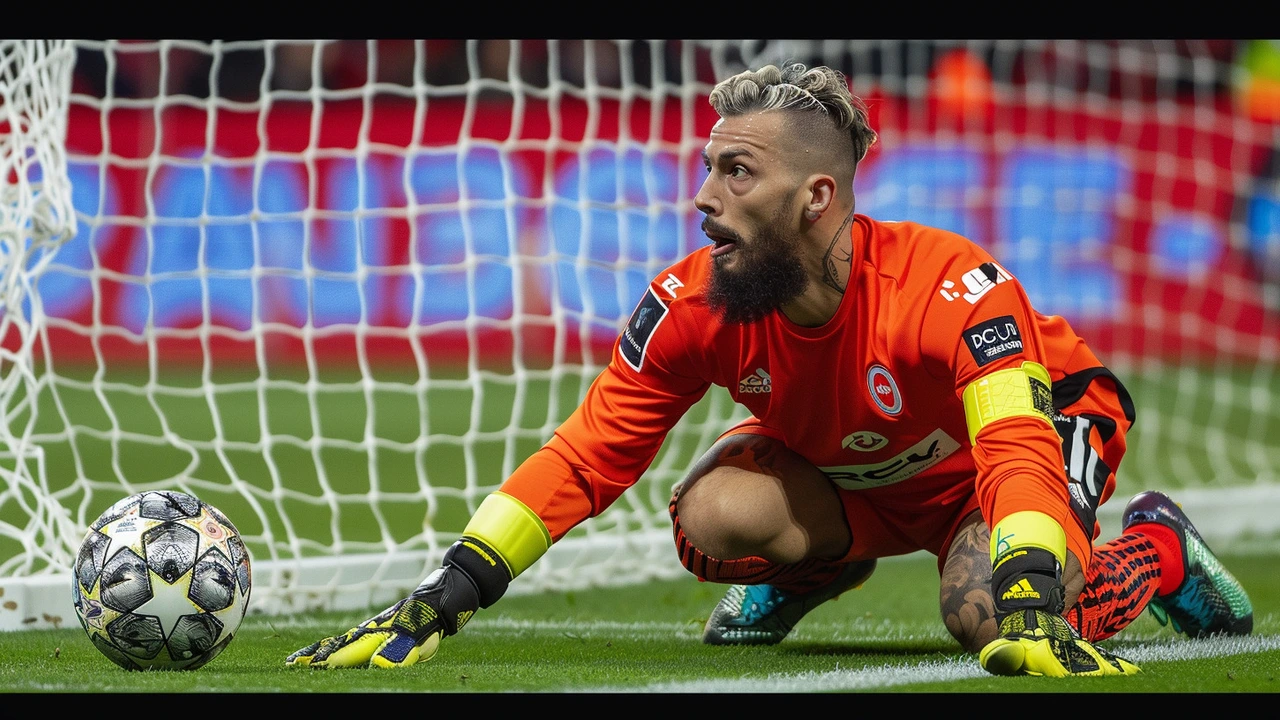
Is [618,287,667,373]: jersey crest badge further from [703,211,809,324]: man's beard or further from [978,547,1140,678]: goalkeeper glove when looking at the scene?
[978,547,1140,678]: goalkeeper glove

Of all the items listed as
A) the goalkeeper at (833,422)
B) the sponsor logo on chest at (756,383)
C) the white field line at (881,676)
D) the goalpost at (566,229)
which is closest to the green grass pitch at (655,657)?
the white field line at (881,676)

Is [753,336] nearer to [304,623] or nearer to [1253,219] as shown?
[304,623]

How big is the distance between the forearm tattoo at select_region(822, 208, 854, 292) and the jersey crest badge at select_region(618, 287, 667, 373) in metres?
0.37

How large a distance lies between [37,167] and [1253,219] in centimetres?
945

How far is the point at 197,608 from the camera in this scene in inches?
119

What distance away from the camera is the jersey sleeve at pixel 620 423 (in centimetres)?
337

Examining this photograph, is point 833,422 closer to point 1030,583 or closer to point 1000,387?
point 1000,387

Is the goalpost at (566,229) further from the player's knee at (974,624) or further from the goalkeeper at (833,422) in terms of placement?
the player's knee at (974,624)

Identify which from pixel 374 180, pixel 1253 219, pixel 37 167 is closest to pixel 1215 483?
pixel 1253 219

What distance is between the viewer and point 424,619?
10.4ft

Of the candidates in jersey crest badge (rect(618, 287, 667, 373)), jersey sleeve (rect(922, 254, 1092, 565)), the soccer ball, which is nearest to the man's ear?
jersey sleeve (rect(922, 254, 1092, 565))

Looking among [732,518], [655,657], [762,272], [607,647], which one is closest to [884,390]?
[762,272]

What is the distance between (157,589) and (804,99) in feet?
5.39

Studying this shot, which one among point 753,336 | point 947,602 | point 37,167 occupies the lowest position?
point 947,602
